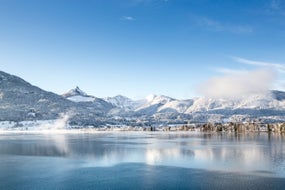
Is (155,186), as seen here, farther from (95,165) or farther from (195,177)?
(95,165)

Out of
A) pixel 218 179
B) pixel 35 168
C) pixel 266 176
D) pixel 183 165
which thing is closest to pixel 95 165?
pixel 35 168

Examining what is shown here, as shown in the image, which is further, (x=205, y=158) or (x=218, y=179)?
(x=205, y=158)

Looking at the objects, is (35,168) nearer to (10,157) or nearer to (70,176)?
(70,176)

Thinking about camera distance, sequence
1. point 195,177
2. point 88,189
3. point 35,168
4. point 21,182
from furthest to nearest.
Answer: point 35,168 < point 195,177 < point 21,182 < point 88,189

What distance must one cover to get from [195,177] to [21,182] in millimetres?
32749

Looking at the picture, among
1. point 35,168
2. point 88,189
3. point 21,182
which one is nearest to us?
point 88,189

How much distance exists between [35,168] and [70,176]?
48.9ft

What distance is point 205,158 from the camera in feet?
334

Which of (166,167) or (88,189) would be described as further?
(166,167)

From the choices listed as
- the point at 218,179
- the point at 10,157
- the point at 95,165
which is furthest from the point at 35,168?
the point at 218,179

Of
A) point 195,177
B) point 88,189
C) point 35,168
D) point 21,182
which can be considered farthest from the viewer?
point 35,168

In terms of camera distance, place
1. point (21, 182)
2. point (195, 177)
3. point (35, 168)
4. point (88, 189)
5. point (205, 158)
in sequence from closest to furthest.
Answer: point (88, 189), point (21, 182), point (195, 177), point (35, 168), point (205, 158)

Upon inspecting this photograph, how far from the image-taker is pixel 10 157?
108 m

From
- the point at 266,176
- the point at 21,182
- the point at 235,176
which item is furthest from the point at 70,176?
the point at 266,176
